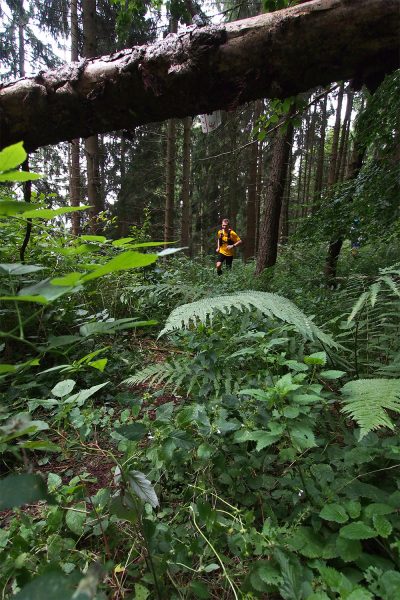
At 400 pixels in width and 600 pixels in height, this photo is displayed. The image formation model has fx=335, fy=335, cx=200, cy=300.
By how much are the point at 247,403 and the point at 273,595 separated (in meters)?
0.72

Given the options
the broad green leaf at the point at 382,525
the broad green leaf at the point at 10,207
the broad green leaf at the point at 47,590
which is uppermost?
the broad green leaf at the point at 10,207

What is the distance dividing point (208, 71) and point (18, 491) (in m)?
1.55

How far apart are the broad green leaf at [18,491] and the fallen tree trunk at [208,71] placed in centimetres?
146

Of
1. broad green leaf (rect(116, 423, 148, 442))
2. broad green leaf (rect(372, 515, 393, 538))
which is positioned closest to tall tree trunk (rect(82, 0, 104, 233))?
broad green leaf (rect(116, 423, 148, 442))

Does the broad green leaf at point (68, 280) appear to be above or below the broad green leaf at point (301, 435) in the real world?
above

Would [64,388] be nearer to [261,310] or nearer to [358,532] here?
[261,310]

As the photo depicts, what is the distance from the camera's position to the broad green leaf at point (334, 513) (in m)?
1.07

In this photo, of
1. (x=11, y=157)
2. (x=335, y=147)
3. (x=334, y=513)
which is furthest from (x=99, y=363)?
(x=335, y=147)

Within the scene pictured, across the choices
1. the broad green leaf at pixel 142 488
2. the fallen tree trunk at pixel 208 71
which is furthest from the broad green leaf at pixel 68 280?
the fallen tree trunk at pixel 208 71

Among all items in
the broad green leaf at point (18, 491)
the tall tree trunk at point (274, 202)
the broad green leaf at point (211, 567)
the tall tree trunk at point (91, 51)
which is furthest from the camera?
the tall tree trunk at point (91, 51)

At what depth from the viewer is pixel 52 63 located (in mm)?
15375

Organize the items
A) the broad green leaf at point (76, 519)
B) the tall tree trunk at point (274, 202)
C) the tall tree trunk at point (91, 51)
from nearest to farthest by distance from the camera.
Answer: the broad green leaf at point (76, 519), the tall tree trunk at point (274, 202), the tall tree trunk at point (91, 51)

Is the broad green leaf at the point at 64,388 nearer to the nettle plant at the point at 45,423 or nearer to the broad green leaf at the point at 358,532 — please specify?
the nettle plant at the point at 45,423

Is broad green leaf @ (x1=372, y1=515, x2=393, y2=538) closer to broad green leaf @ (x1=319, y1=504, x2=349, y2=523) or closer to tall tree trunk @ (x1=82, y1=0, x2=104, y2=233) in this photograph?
broad green leaf @ (x1=319, y1=504, x2=349, y2=523)
